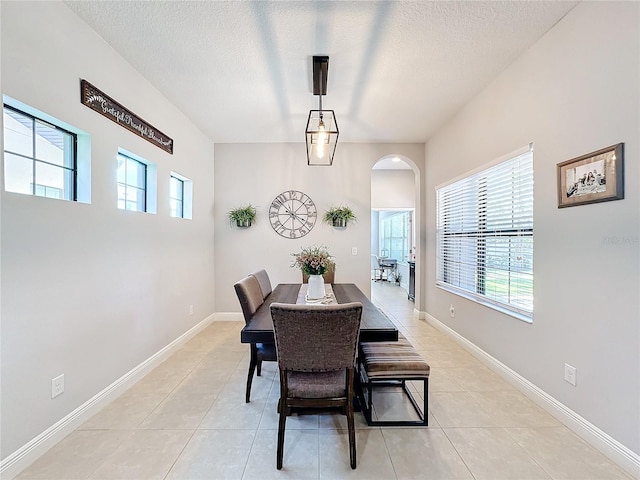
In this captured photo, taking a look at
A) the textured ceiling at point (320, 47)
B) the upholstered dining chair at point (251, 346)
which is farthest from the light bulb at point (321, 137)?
the upholstered dining chair at point (251, 346)

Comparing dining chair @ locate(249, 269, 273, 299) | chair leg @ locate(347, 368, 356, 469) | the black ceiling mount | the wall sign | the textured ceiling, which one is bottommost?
chair leg @ locate(347, 368, 356, 469)

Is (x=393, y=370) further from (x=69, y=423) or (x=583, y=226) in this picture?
(x=69, y=423)

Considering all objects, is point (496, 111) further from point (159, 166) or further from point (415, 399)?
point (159, 166)

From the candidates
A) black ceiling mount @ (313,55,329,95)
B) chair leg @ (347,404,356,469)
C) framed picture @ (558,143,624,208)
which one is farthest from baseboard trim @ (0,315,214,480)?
framed picture @ (558,143,624,208)

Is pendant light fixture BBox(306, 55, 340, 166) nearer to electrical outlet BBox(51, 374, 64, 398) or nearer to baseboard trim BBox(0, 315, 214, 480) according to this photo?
electrical outlet BBox(51, 374, 64, 398)

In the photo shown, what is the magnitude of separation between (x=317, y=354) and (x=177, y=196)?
121 inches

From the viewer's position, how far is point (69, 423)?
72.9 inches

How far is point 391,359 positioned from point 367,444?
53 centimetres

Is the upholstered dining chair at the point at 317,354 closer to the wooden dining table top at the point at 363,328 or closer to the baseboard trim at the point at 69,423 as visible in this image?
the wooden dining table top at the point at 363,328

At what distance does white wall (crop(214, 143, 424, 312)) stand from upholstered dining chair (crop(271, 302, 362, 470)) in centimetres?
289

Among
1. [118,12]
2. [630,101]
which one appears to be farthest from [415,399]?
[118,12]

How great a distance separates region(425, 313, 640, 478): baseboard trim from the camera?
1559mm

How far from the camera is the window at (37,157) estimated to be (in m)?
1.62

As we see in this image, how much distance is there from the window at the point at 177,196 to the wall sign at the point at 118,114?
580 mm
